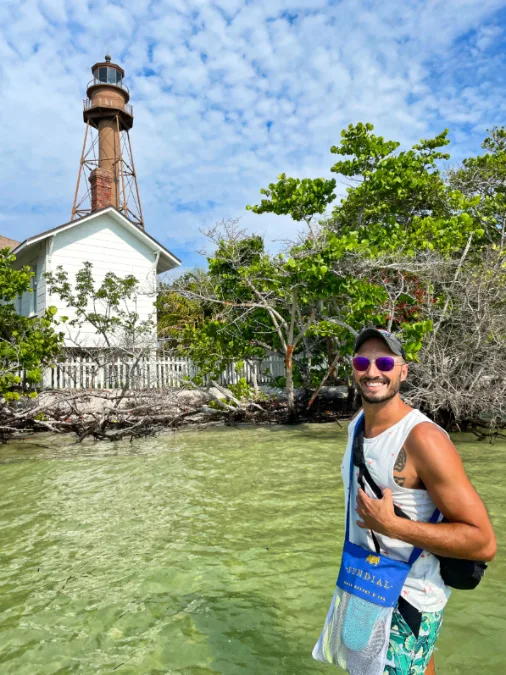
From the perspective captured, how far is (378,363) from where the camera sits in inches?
85.8

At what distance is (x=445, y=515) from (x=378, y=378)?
1.87ft

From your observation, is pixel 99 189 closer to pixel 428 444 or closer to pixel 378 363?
pixel 378 363

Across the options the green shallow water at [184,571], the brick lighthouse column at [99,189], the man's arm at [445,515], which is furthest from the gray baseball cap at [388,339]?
the brick lighthouse column at [99,189]

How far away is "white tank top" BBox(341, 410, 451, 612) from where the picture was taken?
198 centimetres

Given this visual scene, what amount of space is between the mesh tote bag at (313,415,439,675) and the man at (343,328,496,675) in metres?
0.05

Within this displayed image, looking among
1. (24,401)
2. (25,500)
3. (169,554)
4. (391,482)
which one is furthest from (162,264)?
(391,482)

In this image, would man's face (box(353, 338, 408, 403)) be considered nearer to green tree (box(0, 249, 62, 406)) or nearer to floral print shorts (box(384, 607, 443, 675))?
floral print shorts (box(384, 607, 443, 675))

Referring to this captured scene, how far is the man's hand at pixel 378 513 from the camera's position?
1.92 meters

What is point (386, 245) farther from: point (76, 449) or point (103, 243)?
point (103, 243)

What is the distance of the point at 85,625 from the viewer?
13.0ft

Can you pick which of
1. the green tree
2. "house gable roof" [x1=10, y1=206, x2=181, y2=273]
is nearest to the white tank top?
the green tree

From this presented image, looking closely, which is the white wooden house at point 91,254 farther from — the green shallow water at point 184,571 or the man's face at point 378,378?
the man's face at point 378,378

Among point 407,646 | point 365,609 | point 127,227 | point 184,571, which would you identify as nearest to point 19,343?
point 184,571

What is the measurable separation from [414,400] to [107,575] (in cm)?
832
